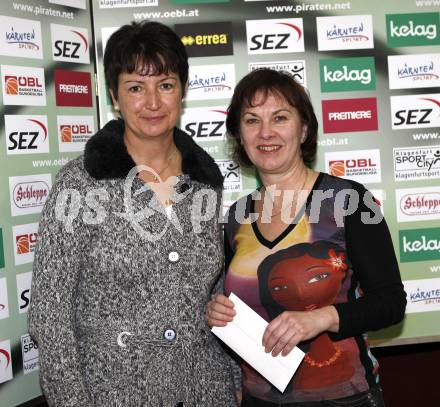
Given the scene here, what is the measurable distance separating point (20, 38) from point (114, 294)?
133cm

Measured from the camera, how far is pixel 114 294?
187 centimetres

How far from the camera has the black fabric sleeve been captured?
182 cm

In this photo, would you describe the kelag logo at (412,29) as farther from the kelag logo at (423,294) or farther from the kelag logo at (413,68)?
the kelag logo at (423,294)

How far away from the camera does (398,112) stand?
10.2ft

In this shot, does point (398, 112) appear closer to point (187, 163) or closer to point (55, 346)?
point (187, 163)

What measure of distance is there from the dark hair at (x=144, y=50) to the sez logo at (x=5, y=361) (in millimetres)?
1300

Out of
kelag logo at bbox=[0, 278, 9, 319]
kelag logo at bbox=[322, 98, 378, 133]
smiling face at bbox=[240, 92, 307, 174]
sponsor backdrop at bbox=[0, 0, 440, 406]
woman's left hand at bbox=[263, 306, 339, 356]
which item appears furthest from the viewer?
kelag logo at bbox=[322, 98, 378, 133]

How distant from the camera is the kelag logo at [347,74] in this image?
3082 millimetres

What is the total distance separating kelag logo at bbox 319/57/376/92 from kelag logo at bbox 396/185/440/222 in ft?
2.00

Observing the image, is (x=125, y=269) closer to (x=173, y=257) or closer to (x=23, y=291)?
(x=173, y=257)

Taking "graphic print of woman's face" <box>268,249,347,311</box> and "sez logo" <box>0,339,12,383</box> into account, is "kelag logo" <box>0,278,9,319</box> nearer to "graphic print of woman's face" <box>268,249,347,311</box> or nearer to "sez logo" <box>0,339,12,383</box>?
"sez logo" <box>0,339,12,383</box>

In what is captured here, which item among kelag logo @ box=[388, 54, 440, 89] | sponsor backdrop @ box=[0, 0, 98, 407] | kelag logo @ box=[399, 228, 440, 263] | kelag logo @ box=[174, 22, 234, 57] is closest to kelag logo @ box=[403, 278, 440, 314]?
kelag logo @ box=[399, 228, 440, 263]

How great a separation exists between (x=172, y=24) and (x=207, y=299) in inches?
63.7

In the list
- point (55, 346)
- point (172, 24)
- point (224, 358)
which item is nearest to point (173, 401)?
point (224, 358)
